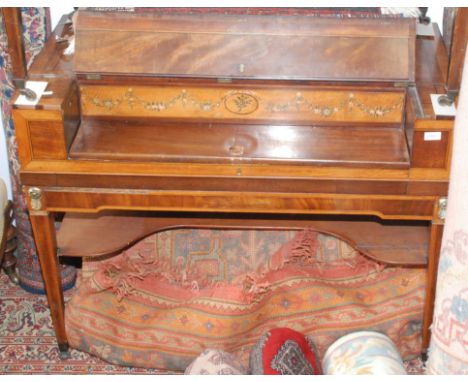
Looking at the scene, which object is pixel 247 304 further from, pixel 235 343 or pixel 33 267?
pixel 33 267

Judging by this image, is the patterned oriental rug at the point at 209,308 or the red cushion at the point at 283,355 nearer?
the red cushion at the point at 283,355

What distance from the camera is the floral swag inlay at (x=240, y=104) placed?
2.24 meters

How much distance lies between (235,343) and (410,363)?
0.63 meters

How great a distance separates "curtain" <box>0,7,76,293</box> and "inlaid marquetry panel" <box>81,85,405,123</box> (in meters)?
0.41

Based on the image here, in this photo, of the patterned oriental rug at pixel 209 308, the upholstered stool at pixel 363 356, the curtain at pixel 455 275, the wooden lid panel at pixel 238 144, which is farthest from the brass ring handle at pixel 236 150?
the curtain at pixel 455 275

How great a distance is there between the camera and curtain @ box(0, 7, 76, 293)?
2.52 m

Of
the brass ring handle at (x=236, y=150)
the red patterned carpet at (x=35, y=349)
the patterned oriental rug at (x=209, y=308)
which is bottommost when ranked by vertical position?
the red patterned carpet at (x=35, y=349)

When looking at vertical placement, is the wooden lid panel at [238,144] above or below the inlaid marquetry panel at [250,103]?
below

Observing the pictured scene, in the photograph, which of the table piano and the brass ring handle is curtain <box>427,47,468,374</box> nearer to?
the table piano

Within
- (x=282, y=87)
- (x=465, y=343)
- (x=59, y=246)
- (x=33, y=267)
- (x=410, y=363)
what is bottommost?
(x=410, y=363)

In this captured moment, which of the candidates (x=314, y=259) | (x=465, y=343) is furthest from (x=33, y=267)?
(x=465, y=343)

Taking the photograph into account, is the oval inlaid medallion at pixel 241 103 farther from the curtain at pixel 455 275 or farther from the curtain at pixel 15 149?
the curtain at pixel 455 275

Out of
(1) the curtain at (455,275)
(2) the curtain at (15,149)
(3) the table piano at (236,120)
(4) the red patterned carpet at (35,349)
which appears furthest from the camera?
(4) the red patterned carpet at (35,349)

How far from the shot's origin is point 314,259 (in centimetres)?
269
